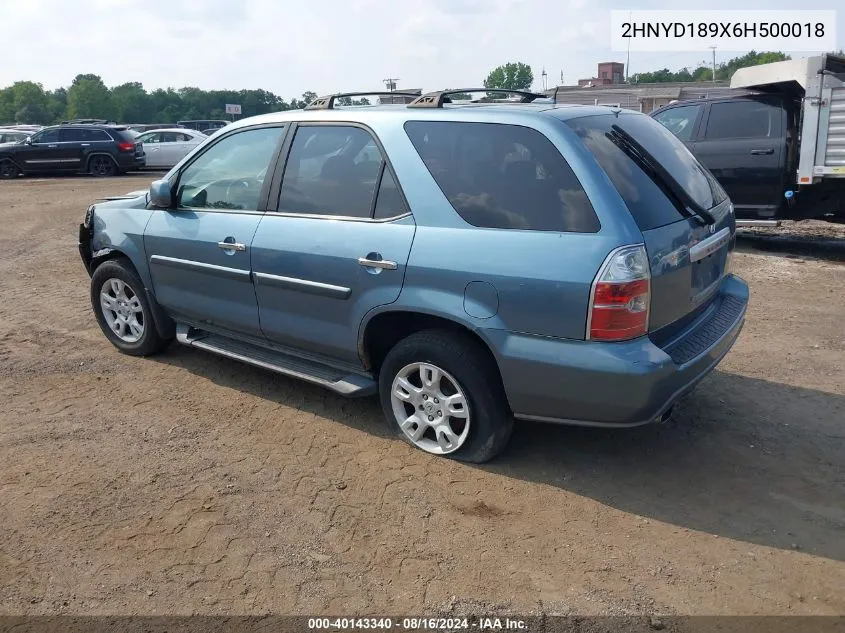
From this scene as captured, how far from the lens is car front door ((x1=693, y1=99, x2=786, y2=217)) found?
8.73m

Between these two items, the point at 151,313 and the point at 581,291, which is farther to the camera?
the point at 151,313

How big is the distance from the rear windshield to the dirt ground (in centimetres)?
135

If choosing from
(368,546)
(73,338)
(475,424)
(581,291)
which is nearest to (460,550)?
(368,546)

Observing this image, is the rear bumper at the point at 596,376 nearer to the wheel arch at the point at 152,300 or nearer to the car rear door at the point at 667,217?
the car rear door at the point at 667,217

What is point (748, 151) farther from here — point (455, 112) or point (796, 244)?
point (455, 112)

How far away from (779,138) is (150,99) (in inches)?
3216

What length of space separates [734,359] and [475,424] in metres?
2.59

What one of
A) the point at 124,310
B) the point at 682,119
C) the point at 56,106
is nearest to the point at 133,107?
the point at 56,106

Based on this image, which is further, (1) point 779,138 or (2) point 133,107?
(2) point 133,107

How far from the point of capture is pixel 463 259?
3471 mm

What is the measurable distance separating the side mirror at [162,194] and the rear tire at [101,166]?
694 inches

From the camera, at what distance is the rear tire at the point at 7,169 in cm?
2088

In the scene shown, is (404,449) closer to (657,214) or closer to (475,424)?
(475,424)

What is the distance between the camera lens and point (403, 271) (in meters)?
3.68
